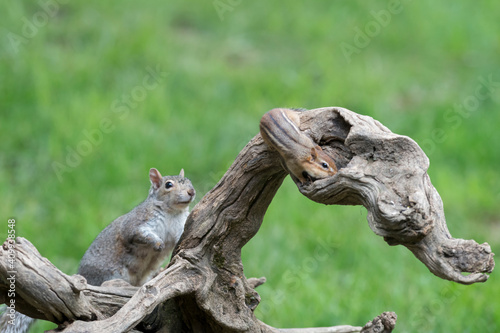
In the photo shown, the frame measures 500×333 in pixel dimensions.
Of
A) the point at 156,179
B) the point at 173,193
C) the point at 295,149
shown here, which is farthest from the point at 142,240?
the point at 295,149

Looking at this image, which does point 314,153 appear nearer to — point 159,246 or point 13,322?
point 159,246

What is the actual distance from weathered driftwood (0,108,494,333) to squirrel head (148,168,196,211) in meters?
0.57

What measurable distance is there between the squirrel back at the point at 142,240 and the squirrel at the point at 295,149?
1.32 m

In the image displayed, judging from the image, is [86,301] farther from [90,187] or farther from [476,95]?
[476,95]

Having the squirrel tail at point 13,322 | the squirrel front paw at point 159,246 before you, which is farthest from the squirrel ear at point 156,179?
the squirrel tail at point 13,322

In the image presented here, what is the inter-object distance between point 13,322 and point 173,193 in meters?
1.28

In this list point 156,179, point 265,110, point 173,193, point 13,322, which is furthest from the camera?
point 265,110

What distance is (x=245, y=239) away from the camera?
14.6ft

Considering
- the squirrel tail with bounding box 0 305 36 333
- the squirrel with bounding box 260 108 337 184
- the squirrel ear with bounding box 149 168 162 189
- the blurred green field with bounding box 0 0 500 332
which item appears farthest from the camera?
the blurred green field with bounding box 0 0 500 332

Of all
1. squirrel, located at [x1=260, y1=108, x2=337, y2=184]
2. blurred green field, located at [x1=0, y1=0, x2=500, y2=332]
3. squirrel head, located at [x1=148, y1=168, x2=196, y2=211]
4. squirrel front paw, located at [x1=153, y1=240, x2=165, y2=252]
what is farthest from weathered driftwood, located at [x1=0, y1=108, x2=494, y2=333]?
blurred green field, located at [x1=0, y1=0, x2=500, y2=332]

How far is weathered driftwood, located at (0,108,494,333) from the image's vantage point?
3578 millimetres

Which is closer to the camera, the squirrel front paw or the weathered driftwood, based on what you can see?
the weathered driftwood

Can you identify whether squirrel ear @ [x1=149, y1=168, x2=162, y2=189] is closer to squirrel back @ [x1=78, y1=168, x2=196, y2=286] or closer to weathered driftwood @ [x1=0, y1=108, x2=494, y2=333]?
squirrel back @ [x1=78, y1=168, x2=196, y2=286]

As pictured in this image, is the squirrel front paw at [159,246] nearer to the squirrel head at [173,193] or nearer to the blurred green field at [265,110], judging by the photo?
the squirrel head at [173,193]
